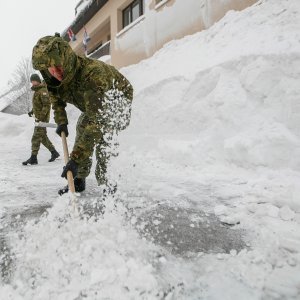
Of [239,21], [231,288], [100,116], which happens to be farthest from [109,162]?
[239,21]

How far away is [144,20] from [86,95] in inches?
325

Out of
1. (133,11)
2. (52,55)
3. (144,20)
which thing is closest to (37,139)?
(52,55)

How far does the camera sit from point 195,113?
16.1 ft

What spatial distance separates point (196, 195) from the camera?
9.71ft

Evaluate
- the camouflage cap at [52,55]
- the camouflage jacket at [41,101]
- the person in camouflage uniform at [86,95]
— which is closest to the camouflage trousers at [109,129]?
the person in camouflage uniform at [86,95]

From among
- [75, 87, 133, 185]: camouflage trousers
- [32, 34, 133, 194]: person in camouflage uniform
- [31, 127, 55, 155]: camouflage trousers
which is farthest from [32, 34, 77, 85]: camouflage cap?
[31, 127, 55, 155]: camouflage trousers

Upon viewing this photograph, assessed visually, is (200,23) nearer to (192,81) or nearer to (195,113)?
(192,81)

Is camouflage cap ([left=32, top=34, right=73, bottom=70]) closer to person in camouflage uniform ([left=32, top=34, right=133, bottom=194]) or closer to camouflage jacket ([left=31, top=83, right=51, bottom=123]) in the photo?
person in camouflage uniform ([left=32, top=34, right=133, bottom=194])

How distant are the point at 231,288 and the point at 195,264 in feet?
0.89

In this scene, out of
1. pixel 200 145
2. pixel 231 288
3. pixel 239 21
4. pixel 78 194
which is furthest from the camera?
pixel 239 21

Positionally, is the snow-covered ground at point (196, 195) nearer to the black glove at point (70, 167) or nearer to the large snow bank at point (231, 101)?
the large snow bank at point (231, 101)

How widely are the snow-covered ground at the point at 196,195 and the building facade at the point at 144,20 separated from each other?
93 centimetres

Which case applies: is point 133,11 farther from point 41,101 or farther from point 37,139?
point 37,139

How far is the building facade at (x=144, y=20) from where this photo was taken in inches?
287
